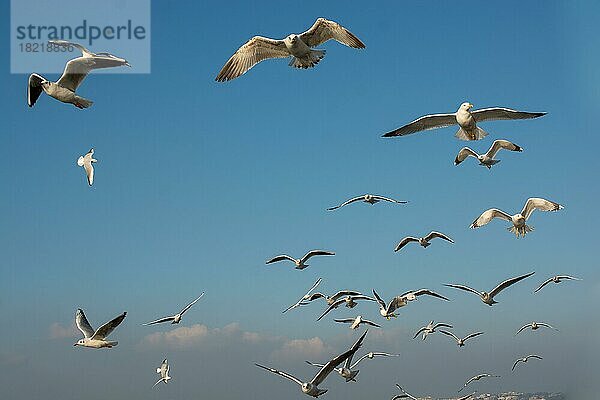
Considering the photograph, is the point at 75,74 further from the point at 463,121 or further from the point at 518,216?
the point at 518,216

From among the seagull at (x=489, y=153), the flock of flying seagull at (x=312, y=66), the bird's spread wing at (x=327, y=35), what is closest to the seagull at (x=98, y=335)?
the flock of flying seagull at (x=312, y=66)

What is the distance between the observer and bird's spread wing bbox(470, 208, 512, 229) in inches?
609

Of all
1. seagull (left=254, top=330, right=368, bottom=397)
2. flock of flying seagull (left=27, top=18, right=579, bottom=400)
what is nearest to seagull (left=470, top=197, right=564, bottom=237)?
flock of flying seagull (left=27, top=18, right=579, bottom=400)

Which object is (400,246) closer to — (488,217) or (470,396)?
(488,217)

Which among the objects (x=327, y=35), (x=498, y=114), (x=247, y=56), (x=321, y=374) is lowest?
(x=321, y=374)

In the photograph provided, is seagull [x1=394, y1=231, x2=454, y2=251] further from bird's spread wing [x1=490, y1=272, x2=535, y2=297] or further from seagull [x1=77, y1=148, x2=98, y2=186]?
seagull [x1=77, y1=148, x2=98, y2=186]

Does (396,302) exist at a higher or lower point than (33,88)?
lower

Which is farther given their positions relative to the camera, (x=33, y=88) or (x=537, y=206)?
(x=537, y=206)

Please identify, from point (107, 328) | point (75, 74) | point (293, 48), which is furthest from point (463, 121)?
point (107, 328)

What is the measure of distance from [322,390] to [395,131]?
463 cm

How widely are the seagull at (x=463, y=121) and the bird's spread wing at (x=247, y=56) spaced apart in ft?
8.10

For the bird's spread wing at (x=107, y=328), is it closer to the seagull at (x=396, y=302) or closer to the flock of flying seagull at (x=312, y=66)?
the flock of flying seagull at (x=312, y=66)

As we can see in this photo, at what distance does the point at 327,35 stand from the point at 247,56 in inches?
58.6

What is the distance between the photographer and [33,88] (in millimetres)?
11727
